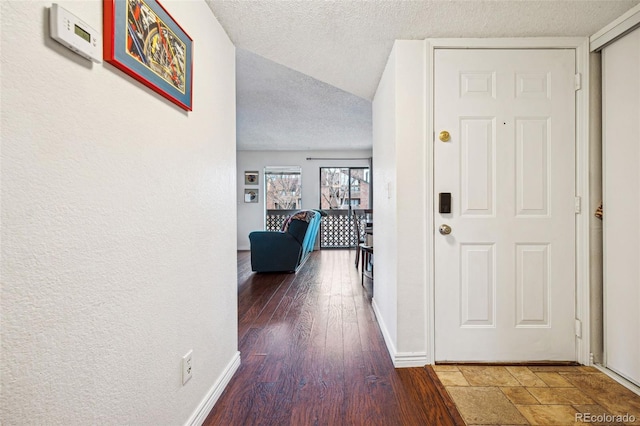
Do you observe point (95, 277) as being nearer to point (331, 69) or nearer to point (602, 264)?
point (331, 69)

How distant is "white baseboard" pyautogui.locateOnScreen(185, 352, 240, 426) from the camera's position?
4.75 feet

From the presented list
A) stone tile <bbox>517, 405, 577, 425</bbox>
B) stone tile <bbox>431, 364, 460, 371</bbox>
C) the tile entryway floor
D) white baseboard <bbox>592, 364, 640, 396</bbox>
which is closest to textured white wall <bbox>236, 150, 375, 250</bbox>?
stone tile <bbox>431, 364, 460, 371</bbox>

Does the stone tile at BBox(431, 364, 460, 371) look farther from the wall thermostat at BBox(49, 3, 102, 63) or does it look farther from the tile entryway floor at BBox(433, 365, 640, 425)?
the wall thermostat at BBox(49, 3, 102, 63)

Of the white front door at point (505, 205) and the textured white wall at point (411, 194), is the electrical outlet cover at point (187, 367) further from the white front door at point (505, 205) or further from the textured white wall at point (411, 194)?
the white front door at point (505, 205)

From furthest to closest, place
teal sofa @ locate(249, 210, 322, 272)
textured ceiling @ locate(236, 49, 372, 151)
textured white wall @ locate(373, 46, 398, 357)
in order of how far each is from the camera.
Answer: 1. teal sofa @ locate(249, 210, 322, 272)
2. textured ceiling @ locate(236, 49, 372, 151)
3. textured white wall @ locate(373, 46, 398, 357)

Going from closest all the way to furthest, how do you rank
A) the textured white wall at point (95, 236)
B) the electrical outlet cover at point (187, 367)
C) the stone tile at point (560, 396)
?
the textured white wall at point (95, 236), the electrical outlet cover at point (187, 367), the stone tile at point (560, 396)

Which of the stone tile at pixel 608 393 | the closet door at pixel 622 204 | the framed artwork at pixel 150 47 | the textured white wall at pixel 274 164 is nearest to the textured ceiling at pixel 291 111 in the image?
the textured white wall at pixel 274 164

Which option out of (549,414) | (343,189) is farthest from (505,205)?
(343,189)

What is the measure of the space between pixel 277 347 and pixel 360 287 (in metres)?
1.91

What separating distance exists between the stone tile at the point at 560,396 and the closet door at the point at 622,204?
35 cm

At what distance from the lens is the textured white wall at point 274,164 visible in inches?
299

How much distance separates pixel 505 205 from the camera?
203 centimetres

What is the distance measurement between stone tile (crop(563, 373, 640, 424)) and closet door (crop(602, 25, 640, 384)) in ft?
0.34

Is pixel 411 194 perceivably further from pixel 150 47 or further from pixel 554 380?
pixel 150 47
